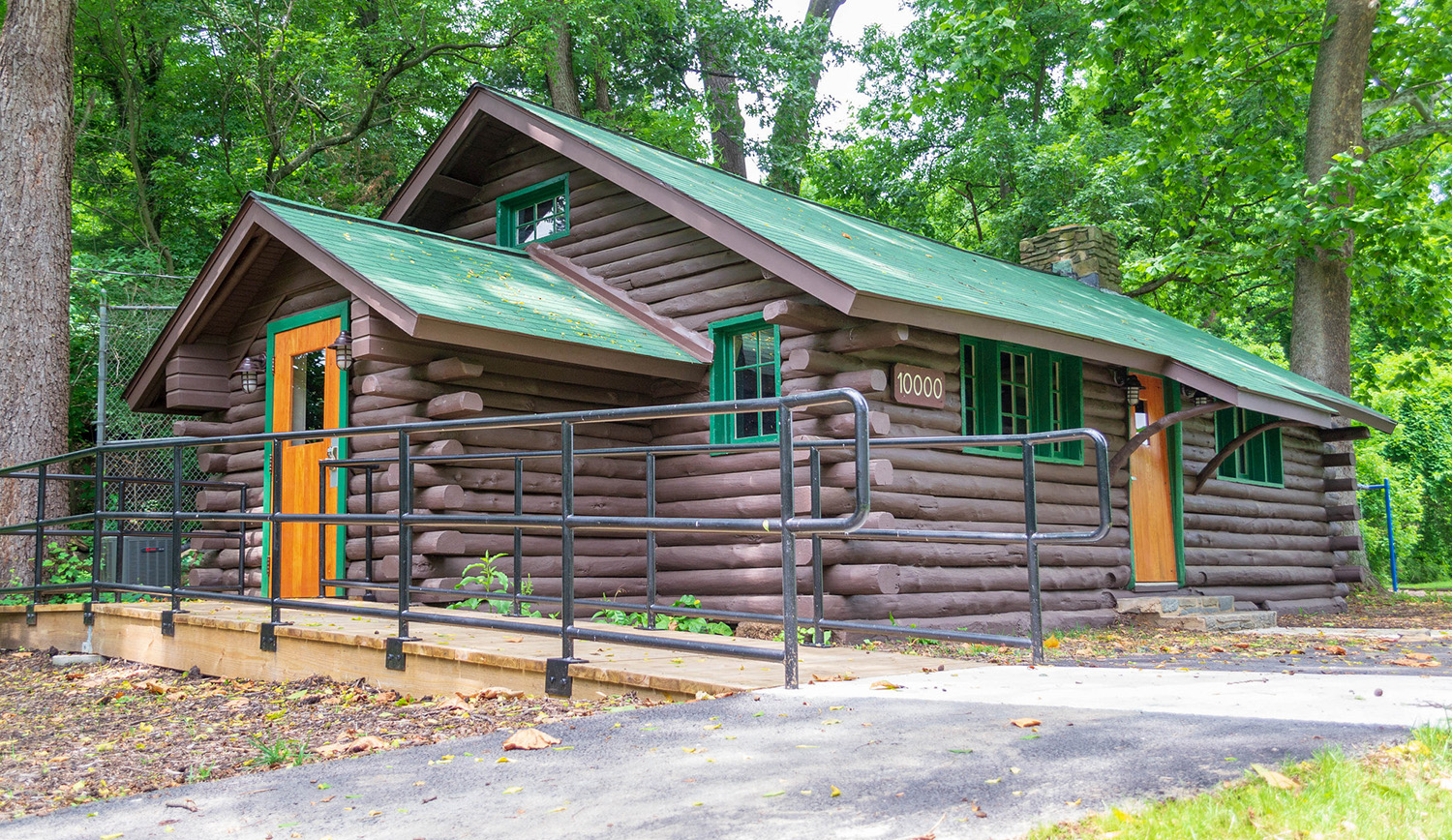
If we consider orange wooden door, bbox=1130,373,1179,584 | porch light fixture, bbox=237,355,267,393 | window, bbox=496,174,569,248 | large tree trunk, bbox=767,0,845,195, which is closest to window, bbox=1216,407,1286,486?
orange wooden door, bbox=1130,373,1179,584

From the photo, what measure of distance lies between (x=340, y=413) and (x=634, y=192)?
351 centimetres

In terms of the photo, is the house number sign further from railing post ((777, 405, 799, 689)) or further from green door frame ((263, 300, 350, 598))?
railing post ((777, 405, 799, 689))

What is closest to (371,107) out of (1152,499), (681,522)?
(1152,499)

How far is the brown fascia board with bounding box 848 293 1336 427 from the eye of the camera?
28.8ft

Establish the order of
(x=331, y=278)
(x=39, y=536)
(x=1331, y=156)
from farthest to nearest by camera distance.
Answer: (x=1331, y=156)
(x=331, y=278)
(x=39, y=536)

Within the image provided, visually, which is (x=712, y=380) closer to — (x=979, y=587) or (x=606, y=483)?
(x=606, y=483)

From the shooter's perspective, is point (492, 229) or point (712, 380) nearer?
point (712, 380)

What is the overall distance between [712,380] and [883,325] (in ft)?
6.96

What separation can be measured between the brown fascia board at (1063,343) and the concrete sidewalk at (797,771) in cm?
482

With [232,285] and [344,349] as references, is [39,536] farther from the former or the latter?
[232,285]

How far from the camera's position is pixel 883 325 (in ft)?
30.1

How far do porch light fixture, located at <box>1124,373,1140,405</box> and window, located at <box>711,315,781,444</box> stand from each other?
4476 mm

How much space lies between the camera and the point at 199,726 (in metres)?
5.74

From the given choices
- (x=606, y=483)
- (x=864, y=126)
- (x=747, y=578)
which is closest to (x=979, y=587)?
(x=747, y=578)
